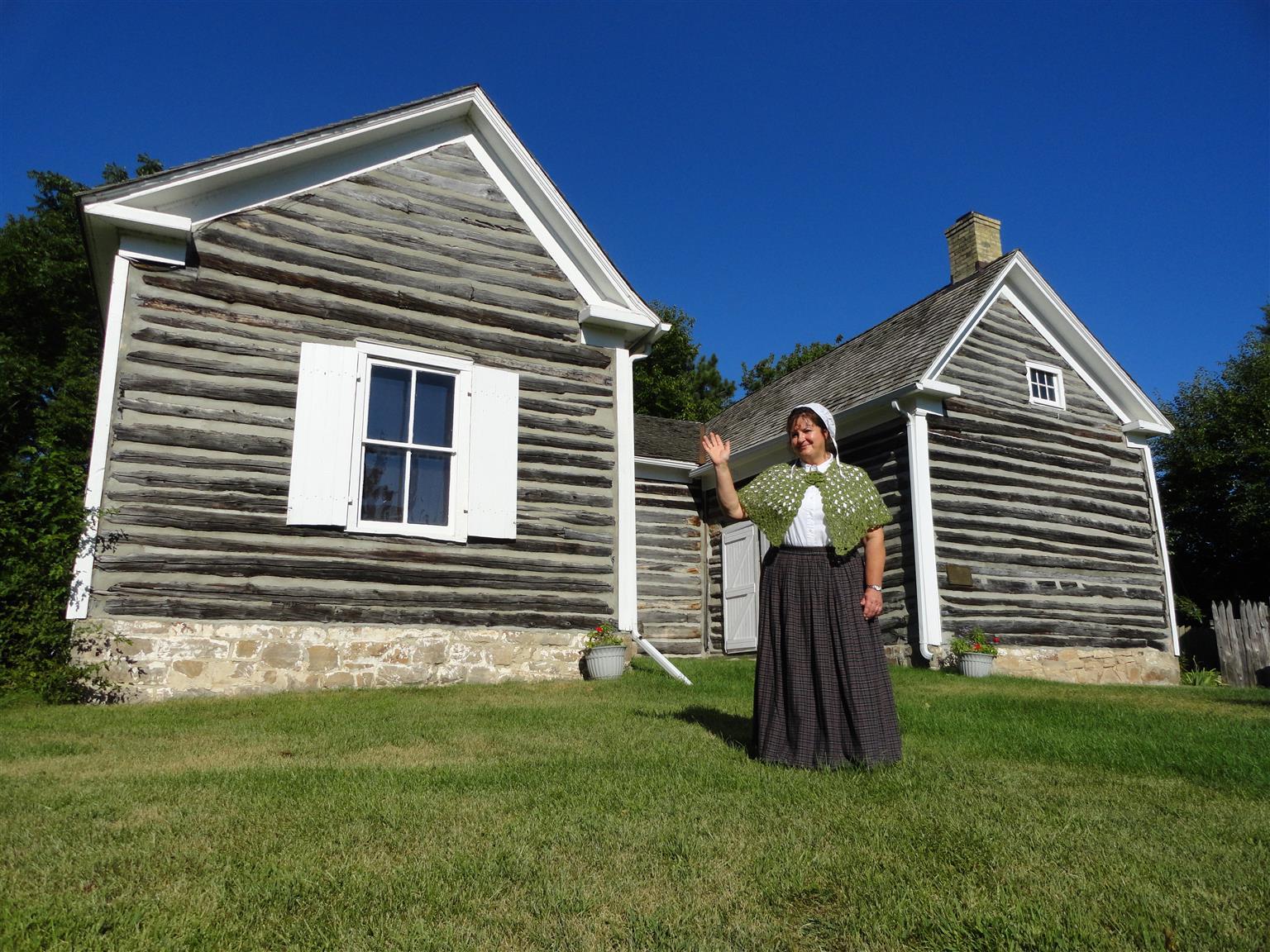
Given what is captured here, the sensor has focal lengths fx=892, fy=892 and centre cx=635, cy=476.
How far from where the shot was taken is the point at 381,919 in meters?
2.42

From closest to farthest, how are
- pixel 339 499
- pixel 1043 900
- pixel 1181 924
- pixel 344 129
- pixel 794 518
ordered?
pixel 1181 924, pixel 1043 900, pixel 794 518, pixel 339 499, pixel 344 129

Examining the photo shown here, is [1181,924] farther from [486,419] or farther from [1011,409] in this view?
[1011,409]

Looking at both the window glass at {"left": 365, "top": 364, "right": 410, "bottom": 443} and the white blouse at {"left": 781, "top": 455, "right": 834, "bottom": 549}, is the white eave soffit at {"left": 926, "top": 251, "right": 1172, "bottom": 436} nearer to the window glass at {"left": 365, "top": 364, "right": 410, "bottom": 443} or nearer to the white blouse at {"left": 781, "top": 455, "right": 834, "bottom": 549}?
the window glass at {"left": 365, "top": 364, "right": 410, "bottom": 443}

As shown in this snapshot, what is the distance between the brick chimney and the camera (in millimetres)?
15727

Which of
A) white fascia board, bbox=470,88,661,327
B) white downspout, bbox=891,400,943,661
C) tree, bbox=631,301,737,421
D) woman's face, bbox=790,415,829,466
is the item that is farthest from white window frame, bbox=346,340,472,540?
tree, bbox=631,301,737,421

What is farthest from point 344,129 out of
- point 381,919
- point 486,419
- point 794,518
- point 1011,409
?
point 1011,409

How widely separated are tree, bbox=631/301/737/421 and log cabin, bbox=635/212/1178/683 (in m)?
16.1

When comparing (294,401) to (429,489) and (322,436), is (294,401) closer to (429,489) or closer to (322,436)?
(322,436)

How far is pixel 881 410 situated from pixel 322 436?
776cm

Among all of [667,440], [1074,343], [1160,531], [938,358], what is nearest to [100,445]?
[938,358]

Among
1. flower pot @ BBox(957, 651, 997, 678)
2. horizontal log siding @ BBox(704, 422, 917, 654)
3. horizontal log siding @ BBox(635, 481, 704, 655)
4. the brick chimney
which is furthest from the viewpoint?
the brick chimney

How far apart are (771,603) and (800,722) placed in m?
0.67

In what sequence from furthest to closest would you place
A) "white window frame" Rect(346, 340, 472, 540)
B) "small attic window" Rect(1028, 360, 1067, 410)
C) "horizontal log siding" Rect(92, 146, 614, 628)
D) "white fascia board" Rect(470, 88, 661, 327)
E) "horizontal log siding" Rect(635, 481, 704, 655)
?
"horizontal log siding" Rect(635, 481, 704, 655) < "small attic window" Rect(1028, 360, 1067, 410) < "white fascia board" Rect(470, 88, 661, 327) < "white window frame" Rect(346, 340, 472, 540) < "horizontal log siding" Rect(92, 146, 614, 628)

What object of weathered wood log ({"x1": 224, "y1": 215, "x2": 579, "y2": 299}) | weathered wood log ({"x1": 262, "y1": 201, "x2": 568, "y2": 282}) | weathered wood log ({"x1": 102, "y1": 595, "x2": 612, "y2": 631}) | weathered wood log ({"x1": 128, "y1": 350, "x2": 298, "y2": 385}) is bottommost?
weathered wood log ({"x1": 102, "y1": 595, "x2": 612, "y2": 631})
